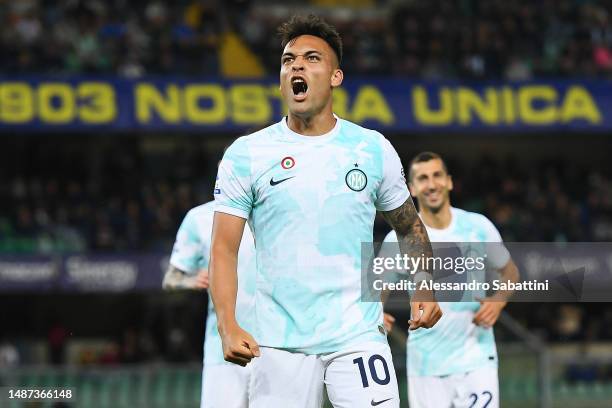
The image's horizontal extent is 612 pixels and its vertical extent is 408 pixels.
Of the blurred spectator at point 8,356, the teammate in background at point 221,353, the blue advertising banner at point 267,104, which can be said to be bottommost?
the blurred spectator at point 8,356

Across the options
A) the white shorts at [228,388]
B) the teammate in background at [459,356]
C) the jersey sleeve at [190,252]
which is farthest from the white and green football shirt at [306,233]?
the jersey sleeve at [190,252]

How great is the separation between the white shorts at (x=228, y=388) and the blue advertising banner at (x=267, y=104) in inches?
517

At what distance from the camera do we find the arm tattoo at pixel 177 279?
289 inches

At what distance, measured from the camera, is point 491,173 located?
22031mm

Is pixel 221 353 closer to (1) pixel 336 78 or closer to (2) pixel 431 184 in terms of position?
(2) pixel 431 184

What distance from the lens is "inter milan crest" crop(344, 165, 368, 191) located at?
16.1ft

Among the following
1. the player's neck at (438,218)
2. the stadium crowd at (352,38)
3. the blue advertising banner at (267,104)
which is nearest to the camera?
the player's neck at (438,218)

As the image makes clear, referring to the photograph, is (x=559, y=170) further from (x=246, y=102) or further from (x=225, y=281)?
(x=225, y=281)

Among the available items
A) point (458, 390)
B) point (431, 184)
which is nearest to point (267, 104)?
point (431, 184)

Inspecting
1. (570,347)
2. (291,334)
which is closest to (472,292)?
(291,334)

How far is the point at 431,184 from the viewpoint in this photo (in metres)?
7.66

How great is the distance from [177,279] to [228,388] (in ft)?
3.27

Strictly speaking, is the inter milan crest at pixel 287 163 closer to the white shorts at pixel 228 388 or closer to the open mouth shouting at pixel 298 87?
the open mouth shouting at pixel 298 87

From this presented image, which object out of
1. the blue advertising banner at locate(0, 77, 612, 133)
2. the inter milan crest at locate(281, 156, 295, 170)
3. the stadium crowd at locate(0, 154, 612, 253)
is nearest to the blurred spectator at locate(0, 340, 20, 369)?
the stadium crowd at locate(0, 154, 612, 253)
